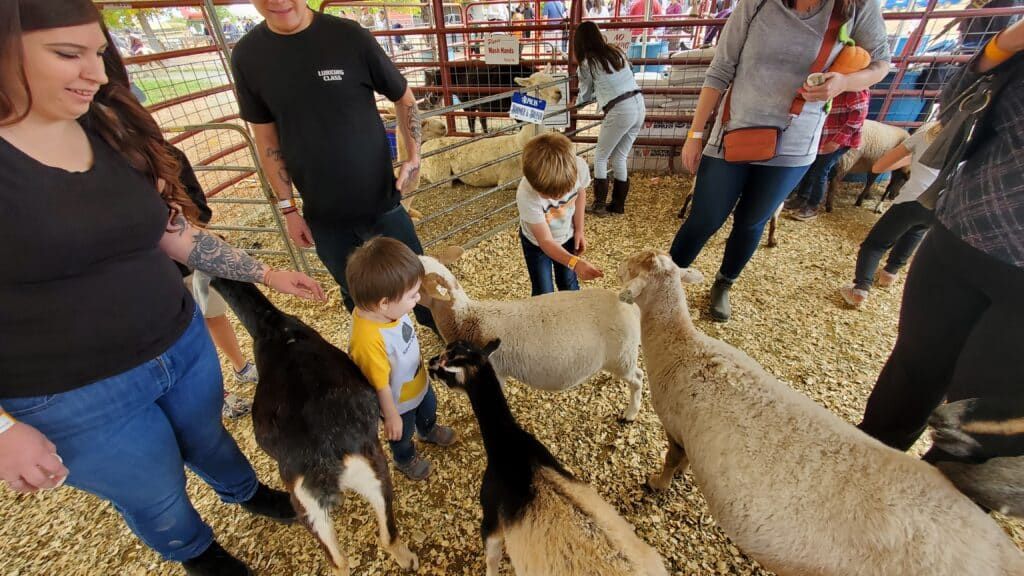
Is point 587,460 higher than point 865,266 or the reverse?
the reverse

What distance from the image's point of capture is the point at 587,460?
242cm

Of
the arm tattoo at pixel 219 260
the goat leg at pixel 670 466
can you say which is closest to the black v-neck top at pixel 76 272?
the arm tattoo at pixel 219 260

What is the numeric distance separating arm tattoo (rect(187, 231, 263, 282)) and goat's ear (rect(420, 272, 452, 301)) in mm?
817

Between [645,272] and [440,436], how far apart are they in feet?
5.13

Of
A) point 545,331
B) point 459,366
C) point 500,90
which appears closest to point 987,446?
point 545,331

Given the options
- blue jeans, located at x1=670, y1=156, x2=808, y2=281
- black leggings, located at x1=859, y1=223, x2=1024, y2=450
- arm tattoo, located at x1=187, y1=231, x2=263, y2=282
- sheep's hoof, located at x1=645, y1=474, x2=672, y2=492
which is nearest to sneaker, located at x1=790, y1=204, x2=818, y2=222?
blue jeans, located at x1=670, y1=156, x2=808, y2=281

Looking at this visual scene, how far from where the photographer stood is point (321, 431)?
1503 millimetres

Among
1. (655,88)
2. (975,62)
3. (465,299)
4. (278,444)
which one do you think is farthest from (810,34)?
(655,88)

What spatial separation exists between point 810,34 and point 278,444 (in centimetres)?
320

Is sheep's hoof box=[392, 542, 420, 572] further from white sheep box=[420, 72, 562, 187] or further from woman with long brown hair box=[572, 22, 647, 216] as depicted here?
white sheep box=[420, 72, 562, 187]

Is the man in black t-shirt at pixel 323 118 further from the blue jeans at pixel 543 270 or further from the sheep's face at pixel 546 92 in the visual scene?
the sheep's face at pixel 546 92

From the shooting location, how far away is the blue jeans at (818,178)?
15.2 ft

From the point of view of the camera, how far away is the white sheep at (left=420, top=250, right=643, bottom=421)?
7.54 ft

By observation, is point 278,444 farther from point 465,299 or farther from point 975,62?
point 975,62
